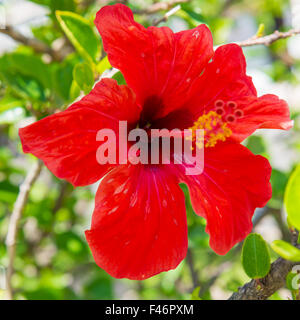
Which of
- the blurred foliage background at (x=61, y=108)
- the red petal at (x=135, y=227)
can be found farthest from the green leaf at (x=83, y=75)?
the red petal at (x=135, y=227)

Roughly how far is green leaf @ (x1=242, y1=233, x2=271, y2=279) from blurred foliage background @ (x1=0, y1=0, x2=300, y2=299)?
20cm

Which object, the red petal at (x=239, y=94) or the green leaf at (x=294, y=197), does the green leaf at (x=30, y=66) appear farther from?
the green leaf at (x=294, y=197)

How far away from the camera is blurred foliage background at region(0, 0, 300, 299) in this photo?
4.09 feet

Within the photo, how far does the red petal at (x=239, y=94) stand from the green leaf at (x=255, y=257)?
0.27 meters

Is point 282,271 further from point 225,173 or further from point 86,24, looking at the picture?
point 86,24

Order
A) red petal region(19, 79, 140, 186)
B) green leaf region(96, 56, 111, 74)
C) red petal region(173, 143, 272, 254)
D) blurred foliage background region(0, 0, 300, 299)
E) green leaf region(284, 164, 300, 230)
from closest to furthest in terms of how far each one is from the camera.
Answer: green leaf region(284, 164, 300, 230), red petal region(19, 79, 140, 186), red petal region(173, 143, 272, 254), green leaf region(96, 56, 111, 74), blurred foliage background region(0, 0, 300, 299)

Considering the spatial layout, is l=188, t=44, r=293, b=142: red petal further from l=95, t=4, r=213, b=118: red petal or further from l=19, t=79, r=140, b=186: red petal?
l=19, t=79, r=140, b=186: red petal

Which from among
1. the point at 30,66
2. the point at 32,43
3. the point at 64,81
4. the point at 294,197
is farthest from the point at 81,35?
the point at 294,197

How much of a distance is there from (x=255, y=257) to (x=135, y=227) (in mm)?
275

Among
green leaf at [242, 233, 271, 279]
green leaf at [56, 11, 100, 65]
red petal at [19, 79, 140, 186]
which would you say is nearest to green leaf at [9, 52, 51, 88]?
green leaf at [56, 11, 100, 65]

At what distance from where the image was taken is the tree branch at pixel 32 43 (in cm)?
142

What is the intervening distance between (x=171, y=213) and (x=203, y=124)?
0.24m

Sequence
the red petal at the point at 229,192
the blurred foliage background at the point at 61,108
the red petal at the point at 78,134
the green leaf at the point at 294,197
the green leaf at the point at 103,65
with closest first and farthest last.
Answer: the green leaf at the point at 294,197, the red petal at the point at 78,134, the red petal at the point at 229,192, the green leaf at the point at 103,65, the blurred foliage background at the point at 61,108

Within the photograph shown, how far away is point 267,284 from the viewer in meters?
0.82
